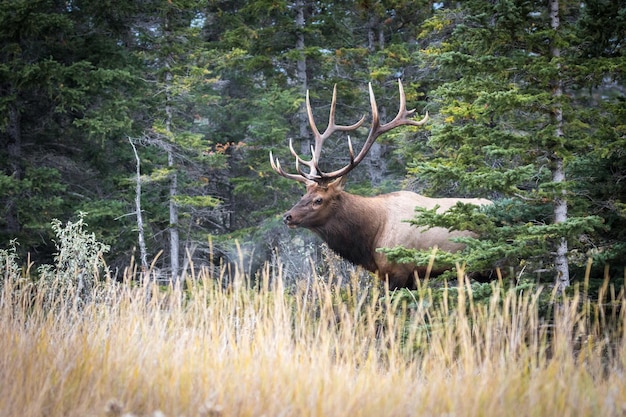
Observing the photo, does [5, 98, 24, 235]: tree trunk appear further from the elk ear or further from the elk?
the elk ear

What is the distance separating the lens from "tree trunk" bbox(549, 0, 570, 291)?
196 inches

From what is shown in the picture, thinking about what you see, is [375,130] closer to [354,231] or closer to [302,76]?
[354,231]

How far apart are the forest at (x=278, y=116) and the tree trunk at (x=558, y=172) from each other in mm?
17

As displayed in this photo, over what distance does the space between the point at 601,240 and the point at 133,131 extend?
9.71 m

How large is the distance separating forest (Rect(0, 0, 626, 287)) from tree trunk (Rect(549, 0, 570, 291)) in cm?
2

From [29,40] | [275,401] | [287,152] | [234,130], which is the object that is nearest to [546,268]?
[275,401]

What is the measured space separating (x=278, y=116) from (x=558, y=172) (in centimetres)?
925

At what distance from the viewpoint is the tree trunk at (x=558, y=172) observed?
4.98 meters

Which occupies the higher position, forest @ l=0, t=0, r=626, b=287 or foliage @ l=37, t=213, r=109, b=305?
forest @ l=0, t=0, r=626, b=287

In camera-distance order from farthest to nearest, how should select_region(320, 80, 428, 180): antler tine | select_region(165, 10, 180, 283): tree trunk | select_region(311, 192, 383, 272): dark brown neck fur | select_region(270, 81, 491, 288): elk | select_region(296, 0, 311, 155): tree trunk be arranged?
1. select_region(296, 0, 311, 155): tree trunk
2. select_region(165, 10, 180, 283): tree trunk
3. select_region(311, 192, 383, 272): dark brown neck fur
4. select_region(270, 81, 491, 288): elk
5. select_region(320, 80, 428, 180): antler tine

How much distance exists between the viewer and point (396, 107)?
47.8 feet

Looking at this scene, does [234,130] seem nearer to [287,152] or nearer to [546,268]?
[287,152]

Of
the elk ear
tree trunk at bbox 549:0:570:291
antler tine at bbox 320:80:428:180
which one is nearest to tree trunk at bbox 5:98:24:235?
the elk ear

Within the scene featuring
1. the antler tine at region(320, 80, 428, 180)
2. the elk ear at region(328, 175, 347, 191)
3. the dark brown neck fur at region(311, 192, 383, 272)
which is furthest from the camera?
the elk ear at region(328, 175, 347, 191)
